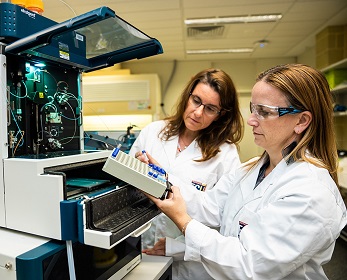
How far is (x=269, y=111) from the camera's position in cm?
92

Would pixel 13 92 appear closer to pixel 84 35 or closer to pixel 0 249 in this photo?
pixel 84 35

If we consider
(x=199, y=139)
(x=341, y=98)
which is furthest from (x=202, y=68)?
(x=199, y=139)

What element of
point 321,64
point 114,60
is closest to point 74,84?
point 114,60

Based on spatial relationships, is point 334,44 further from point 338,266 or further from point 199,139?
point 199,139

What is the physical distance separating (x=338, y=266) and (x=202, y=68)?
13.1 feet

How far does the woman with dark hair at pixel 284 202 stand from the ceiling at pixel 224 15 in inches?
90.6

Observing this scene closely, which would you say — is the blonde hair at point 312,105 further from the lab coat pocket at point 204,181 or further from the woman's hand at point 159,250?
the woman's hand at point 159,250

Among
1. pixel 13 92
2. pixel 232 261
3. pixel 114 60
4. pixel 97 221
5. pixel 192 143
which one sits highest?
pixel 114 60

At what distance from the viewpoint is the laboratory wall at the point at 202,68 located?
5.31 meters

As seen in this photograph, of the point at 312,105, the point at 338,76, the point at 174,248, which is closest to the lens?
the point at 312,105

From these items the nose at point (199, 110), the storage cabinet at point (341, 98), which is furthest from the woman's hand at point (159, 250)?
the storage cabinet at point (341, 98)

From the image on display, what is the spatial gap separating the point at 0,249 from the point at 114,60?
783 millimetres

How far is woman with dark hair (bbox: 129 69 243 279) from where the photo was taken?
1412 millimetres

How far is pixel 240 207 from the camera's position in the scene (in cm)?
104
